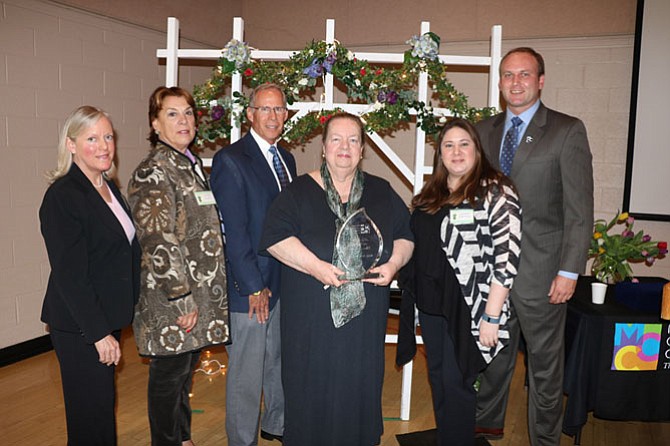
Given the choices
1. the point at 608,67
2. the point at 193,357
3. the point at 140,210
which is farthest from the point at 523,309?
the point at 608,67

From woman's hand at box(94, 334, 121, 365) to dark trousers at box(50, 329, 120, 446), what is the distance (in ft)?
0.12

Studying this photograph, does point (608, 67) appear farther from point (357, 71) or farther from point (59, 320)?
point (59, 320)

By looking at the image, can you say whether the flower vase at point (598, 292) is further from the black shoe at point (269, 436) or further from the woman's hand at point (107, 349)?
the woman's hand at point (107, 349)

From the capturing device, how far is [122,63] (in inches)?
205

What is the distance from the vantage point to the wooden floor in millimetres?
3262

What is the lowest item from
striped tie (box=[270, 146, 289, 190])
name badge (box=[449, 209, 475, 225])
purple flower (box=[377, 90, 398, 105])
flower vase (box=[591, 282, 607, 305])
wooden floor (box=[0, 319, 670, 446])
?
wooden floor (box=[0, 319, 670, 446])

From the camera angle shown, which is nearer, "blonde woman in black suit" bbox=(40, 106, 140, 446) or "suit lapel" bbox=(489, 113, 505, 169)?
"blonde woman in black suit" bbox=(40, 106, 140, 446)

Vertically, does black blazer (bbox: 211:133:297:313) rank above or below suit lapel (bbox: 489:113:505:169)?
below

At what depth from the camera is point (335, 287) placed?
7.89 ft

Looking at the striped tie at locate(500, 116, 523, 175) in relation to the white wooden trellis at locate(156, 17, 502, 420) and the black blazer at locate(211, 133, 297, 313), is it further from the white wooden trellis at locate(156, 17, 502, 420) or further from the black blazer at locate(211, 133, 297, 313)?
the black blazer at locate(211, 133, 297, 313)

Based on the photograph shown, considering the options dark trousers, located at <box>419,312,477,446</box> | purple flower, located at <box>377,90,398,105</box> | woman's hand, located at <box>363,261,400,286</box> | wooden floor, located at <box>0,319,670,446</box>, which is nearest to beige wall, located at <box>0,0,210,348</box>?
wooden floor, located at <box>0,319,670,446</box>

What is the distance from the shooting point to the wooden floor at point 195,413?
3262 millimetres

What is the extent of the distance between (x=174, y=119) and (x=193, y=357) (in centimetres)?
111

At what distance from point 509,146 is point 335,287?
1187mm
